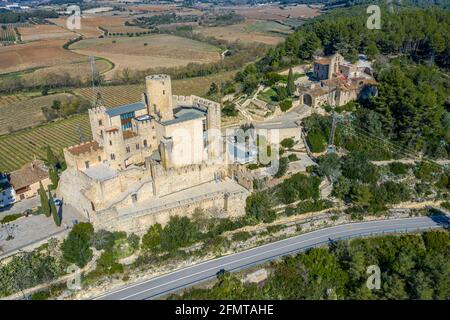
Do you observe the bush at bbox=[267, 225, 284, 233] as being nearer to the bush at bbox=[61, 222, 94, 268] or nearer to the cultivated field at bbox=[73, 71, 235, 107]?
the bush at bbox=[61, 222, 94, 268]

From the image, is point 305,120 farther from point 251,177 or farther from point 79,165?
point 79,165

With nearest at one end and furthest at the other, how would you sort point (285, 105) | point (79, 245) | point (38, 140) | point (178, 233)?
point (79, 245) → point (178, 233) → point (285, 105) → point (38, 140)

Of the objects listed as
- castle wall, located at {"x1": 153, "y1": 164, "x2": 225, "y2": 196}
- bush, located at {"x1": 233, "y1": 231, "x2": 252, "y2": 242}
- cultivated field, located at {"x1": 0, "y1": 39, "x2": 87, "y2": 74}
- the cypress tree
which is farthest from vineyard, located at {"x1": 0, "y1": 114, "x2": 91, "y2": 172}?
cultivated field, located at {"x1": 0, "y1": 39, "x2": 87, "y2": 74}

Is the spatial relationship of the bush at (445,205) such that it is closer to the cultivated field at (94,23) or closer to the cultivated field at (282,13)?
the cultivated field at (94,23)

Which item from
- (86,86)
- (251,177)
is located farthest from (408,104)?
(86,86)

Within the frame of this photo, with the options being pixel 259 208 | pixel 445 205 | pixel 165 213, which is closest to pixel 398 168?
pixel 445 205

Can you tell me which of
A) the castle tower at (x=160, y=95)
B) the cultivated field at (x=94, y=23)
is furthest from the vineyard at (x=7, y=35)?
the castle tower at (x=160, y=95)

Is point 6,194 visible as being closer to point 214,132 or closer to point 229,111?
point 214,132
